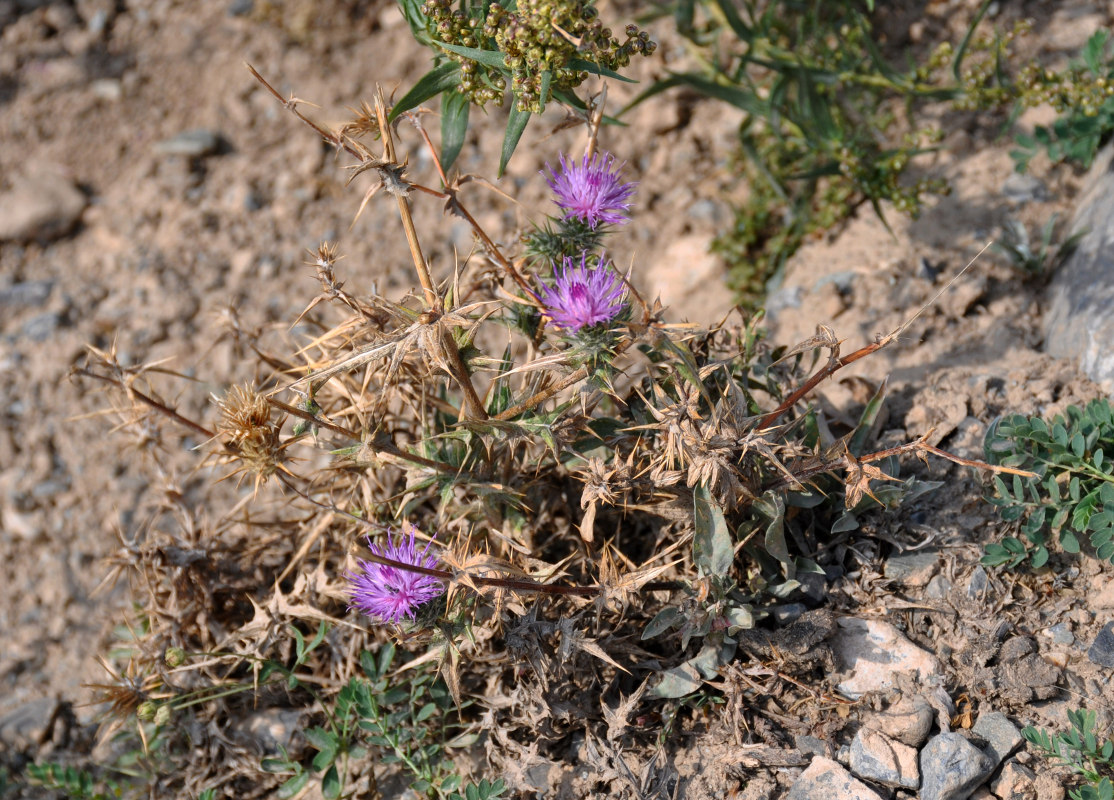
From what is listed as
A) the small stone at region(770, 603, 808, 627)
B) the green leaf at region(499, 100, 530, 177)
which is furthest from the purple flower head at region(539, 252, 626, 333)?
the small stone at region(770, 603, 808, 627)

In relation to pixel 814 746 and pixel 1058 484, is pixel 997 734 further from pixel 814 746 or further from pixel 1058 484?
pixel 1058 484

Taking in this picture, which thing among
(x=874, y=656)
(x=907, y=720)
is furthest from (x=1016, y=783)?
(x=874, y=656)

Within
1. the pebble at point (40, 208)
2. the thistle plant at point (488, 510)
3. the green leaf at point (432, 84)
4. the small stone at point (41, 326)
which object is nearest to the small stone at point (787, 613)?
the thistle plant at point (488, 510)

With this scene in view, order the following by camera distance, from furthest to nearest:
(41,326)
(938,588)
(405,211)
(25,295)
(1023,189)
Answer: (25,295)
(41,326)
(1023,189)
(938,588)
(405,211)

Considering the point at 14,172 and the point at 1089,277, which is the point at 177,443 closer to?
the point at 14,172

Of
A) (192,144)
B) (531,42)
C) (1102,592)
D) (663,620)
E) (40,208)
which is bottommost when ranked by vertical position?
(1102,592)

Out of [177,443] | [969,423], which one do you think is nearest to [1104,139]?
[969,423]

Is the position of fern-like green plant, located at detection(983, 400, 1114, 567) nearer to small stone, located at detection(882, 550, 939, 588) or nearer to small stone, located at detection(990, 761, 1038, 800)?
small stone, located at detection(882, 550, 939, 588)

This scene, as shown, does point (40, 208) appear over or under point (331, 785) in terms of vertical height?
over
